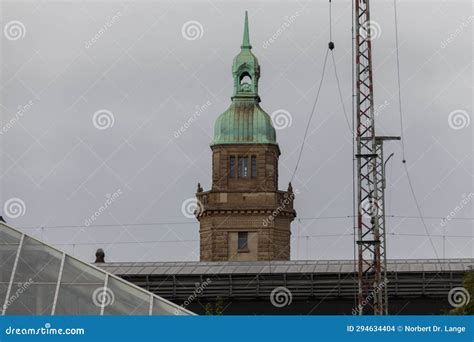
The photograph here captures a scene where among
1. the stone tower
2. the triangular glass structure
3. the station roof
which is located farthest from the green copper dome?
the triangular glass structure

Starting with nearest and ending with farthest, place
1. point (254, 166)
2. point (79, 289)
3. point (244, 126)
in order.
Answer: point (79, 289) < point (254, 166) < point (244, 126)

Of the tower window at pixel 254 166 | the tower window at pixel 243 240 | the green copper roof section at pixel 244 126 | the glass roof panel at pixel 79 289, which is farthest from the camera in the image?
the green copper roof section at pixel 244 126

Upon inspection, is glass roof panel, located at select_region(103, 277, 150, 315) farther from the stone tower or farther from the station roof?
the stone tower

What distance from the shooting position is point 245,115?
14325cm

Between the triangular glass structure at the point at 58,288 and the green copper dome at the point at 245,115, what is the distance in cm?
9573

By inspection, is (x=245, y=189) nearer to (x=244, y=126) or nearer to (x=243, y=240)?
(x=243, y=240)

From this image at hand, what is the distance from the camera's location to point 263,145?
463ft

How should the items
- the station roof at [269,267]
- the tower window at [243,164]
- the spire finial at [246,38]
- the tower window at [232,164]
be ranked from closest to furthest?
the station roof at [269,267] < the tower window at [232,164] < the tower window at [243,164] < the spire finial at [246,38]

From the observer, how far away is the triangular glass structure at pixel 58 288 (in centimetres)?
4394

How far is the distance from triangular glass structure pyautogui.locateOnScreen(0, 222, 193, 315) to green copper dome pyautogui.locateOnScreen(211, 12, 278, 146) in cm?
9573

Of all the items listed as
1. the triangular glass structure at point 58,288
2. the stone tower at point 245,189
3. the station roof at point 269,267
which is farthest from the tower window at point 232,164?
the triangular glass structure at point 58,288

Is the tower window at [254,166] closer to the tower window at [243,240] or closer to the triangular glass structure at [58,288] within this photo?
the tower window at [243,240]

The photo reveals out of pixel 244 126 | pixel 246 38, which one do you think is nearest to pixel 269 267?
pixel 244 126

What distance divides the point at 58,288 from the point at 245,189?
94.9 m
